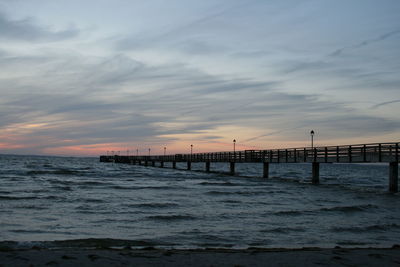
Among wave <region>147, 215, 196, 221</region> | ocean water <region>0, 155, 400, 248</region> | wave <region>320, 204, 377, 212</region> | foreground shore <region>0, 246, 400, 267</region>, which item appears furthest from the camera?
wave <region>320, 204, 377, 212</region>

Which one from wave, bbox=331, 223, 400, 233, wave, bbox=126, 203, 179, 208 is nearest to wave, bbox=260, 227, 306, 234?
wave, bbox=331, 223, 400, 233

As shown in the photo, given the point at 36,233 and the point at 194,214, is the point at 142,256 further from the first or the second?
the point at 194,214

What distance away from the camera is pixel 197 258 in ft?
24.4

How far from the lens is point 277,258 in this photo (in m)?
7.57

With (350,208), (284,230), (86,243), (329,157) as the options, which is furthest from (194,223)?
(329,157)

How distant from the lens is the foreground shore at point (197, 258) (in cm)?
695

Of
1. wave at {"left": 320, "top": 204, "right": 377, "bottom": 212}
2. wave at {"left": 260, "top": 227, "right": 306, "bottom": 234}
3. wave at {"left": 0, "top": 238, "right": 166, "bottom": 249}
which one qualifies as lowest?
wave at {"left": 320, "top": 204, "right": 377, "bottom": 212}

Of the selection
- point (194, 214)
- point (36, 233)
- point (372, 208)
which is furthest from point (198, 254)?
point (372, 208)

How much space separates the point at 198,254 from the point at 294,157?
3190 cm

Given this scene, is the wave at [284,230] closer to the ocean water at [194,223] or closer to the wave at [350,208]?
the ocean water at [194,223]

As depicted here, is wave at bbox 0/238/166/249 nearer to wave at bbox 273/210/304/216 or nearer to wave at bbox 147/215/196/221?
wave at bbox 147/215/196/221

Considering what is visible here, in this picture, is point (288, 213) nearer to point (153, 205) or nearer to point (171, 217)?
point (171, 217)

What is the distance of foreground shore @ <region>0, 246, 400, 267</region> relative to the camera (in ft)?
22.8

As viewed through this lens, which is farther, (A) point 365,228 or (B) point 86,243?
(A) point 365,228
